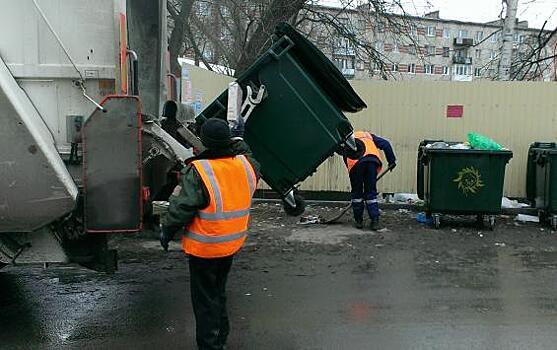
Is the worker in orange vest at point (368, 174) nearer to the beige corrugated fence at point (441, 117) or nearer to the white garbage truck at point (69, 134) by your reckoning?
the beige corrugated fence at point (441, 117)

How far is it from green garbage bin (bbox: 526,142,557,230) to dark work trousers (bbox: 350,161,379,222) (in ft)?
7.25

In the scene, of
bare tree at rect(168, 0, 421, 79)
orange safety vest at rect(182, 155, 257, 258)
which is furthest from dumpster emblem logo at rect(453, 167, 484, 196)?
orange safety vest at rect(182, 155, 257, 258)

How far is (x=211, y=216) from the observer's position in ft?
11.2

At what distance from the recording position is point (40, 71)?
11.9ft

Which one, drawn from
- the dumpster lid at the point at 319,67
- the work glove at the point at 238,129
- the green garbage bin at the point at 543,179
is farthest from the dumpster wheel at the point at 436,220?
the work glove at the point at 238,129

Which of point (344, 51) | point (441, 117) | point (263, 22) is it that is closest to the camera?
point (441, 117)

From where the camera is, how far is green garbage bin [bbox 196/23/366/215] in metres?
4.51

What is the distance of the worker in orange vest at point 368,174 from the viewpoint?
7.55 meters

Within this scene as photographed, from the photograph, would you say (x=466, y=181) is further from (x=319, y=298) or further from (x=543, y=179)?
(x=319, y=298)

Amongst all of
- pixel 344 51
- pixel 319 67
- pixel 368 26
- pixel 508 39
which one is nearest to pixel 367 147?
pixel 319 67

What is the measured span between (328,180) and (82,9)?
6100 millimetres

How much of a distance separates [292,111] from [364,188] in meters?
3.43

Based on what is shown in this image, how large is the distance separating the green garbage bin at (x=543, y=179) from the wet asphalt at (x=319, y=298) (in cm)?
68

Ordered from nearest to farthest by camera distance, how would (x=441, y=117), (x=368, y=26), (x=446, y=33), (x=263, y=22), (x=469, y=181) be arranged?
(x=469, y=181) → (x=441, y=117) → (x=263, y=22) → (x=368, y=26) → (x=446, y=33)
